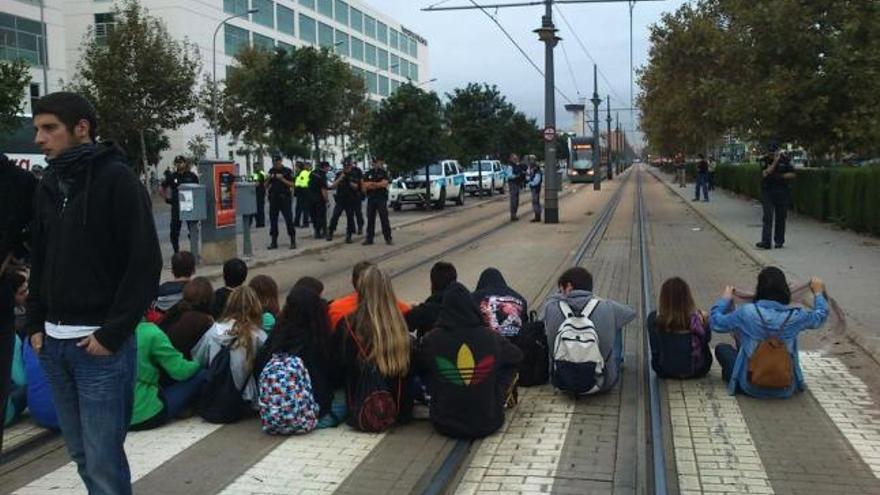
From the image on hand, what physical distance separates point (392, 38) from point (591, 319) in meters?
116

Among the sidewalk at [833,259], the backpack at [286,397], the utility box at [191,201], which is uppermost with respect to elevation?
the utility box at [191,201]

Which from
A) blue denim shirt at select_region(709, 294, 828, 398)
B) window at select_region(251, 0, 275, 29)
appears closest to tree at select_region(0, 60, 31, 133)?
blue denim shirt at select_region(709, 294, 828, 398)

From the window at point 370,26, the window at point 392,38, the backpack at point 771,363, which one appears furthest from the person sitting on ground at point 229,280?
the window at point 392,38

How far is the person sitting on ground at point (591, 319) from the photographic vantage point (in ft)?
20.8

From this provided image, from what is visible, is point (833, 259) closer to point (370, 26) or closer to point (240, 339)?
point (240, 339)

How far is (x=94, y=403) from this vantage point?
10.7ft

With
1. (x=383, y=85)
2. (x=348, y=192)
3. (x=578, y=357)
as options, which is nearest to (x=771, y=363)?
(x=578, y=357)

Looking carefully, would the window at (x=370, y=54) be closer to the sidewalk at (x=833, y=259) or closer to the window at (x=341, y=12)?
the window at (x=341, y=12)

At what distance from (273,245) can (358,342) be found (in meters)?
12.5

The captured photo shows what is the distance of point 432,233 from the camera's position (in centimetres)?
2195

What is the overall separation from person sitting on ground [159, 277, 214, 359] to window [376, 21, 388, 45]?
109 m

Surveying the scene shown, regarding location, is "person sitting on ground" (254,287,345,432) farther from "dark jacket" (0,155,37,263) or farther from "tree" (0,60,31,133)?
"tree" (0,60,31,133)

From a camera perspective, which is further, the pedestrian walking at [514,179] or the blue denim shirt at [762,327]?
the pedestrian walking at [514,179]

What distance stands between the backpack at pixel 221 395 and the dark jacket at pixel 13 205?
2497 mm
